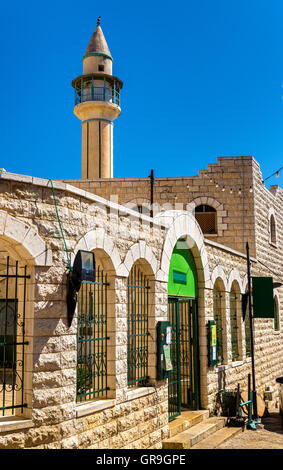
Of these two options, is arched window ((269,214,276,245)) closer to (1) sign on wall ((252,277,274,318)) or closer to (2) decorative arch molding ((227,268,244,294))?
(1) sign on wall ((252,277,274,318))

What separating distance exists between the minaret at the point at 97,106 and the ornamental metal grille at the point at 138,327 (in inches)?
666

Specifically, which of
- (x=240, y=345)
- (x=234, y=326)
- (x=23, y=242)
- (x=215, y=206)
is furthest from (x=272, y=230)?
(x=23, y=242)

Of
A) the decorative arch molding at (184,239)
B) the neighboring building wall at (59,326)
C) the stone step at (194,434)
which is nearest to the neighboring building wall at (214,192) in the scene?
the decorative arch molding at (184,239)

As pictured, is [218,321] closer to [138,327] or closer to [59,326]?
[138,327]

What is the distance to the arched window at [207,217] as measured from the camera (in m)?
16.6

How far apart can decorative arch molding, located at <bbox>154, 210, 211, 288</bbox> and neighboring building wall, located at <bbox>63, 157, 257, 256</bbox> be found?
5.58m

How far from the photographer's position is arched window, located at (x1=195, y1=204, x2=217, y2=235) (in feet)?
54.6

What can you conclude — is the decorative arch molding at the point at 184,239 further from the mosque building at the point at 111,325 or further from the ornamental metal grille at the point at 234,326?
the ornamental metal grille at the point at 234,326

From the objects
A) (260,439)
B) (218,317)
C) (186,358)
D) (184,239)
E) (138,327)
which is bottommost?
(260,439)

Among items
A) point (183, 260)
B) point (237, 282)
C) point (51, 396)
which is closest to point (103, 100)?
point (237, 282)

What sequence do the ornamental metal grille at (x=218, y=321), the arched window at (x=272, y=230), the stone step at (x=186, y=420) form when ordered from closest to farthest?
the stone step at (x=186, y=420)
the ornamental metal grille at (x=218, y=321)
the arched window at (x=272, y=230)

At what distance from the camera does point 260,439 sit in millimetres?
9406

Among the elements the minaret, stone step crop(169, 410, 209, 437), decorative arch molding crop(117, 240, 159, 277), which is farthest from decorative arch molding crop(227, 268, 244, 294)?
the minaret

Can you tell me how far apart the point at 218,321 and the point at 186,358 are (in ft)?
6.54
